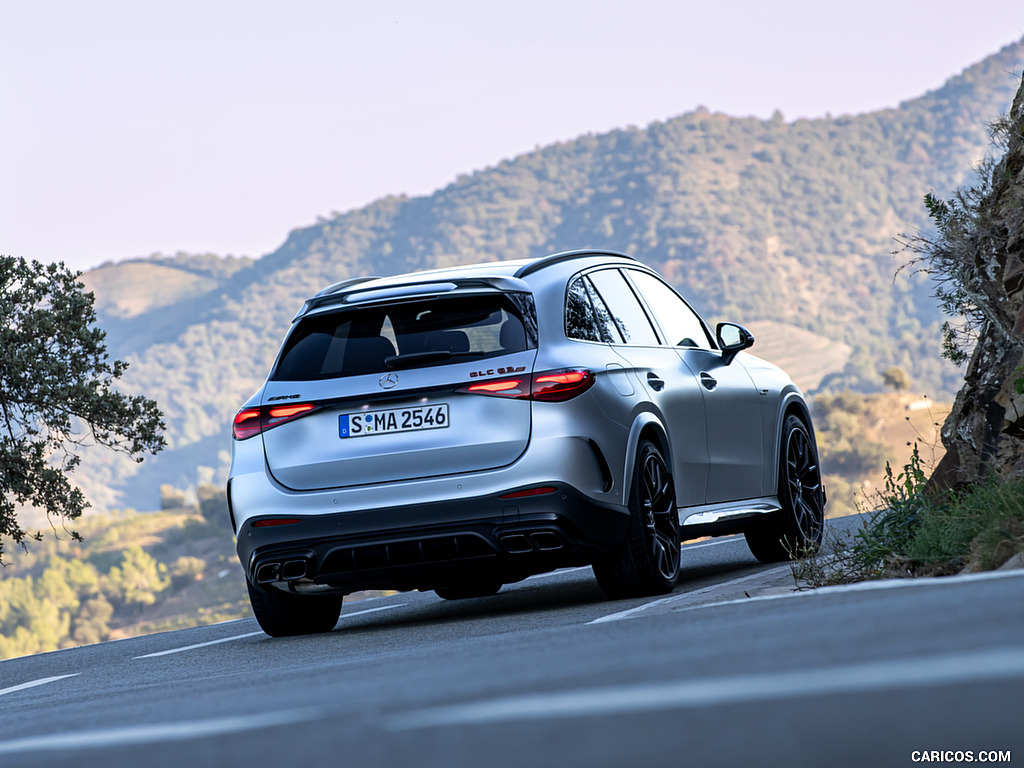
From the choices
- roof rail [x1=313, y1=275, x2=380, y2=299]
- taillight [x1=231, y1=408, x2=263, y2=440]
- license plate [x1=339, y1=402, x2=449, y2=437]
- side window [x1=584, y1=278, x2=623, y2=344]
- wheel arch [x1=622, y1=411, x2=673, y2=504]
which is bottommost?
wheel arch [x1=622, y1=411, x2=673, y2=504]

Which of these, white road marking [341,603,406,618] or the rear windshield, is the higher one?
the rear windshield

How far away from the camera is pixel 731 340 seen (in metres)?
9.54

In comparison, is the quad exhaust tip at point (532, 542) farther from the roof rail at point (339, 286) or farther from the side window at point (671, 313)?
the side window at point (671, 313)

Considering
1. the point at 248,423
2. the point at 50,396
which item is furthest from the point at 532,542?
the point at 50,396

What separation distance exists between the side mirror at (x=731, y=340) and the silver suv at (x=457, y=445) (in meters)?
1.19

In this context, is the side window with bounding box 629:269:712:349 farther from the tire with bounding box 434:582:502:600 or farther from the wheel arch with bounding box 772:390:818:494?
the tire with bounding box 434:582:502:600

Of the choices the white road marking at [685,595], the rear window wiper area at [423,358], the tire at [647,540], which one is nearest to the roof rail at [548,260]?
the rear window wiper area at [423,358]

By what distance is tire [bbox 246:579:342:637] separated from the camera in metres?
8.11

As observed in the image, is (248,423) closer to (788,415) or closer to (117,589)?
(788,415)

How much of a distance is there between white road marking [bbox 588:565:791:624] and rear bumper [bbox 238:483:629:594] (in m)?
0.40

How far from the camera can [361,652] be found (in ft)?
21.4

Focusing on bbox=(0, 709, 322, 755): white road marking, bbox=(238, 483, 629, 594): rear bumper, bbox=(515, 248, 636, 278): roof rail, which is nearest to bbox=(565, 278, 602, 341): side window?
bbox=(515, 248, 636, 278): roof rail

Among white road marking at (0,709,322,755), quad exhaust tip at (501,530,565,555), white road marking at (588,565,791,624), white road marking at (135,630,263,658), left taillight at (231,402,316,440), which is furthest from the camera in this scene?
white road marking at (135,630,263,658)

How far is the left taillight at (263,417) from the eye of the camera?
756 cm
